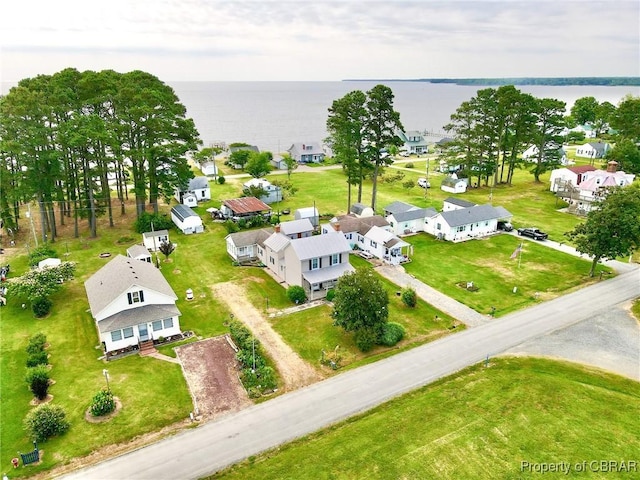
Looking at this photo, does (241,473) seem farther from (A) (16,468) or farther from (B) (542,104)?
(B) (542,104)

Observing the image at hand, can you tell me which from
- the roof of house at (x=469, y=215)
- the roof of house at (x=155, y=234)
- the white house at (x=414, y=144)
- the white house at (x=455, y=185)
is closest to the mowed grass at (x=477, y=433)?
the roof of house at (x=469, y=215)

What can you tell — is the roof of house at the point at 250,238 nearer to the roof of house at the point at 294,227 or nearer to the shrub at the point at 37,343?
the roof of house at the point at 294,227

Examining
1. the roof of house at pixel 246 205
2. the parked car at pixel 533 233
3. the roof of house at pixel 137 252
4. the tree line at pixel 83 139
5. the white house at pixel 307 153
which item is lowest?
the parked car at pixel 533 233

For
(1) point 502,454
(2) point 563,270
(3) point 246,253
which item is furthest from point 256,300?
(2) point 563,270

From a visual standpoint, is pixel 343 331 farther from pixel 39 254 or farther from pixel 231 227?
pixel 39 254

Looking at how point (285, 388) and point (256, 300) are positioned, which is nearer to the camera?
point (285, 388)

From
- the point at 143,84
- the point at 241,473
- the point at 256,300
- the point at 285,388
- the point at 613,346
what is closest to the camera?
the point at 241,473

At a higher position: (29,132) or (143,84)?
(143,84)
